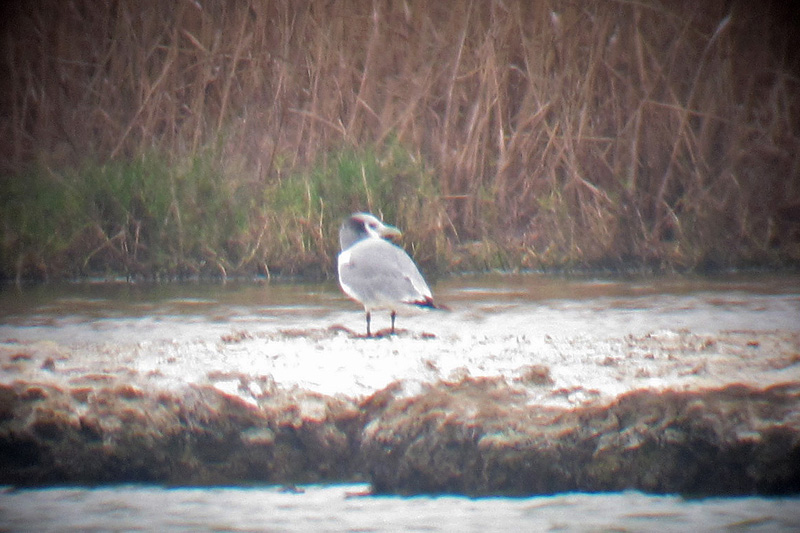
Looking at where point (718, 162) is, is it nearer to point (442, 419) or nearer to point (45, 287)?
point (45, 287)

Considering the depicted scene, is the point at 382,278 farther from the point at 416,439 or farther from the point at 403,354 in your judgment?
the point at 416,439

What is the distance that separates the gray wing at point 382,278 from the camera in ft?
16.0

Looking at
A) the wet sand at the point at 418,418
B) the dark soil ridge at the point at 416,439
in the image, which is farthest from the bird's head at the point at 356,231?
the dark soil ridge at the point at 416,439

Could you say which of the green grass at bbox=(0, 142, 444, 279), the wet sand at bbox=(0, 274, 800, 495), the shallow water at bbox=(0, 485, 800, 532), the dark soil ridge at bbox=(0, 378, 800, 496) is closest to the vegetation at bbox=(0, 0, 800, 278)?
the green grass at bbox=(0, 142, 444, 279)

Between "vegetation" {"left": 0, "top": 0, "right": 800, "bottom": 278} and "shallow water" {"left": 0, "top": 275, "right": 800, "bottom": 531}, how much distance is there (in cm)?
66

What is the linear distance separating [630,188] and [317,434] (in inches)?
195

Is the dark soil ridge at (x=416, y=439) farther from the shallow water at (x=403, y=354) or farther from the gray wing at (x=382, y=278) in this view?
the gray wing at (x=382, y=278)

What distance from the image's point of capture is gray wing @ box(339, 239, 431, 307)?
4879 mm

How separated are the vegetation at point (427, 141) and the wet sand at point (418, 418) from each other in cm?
350

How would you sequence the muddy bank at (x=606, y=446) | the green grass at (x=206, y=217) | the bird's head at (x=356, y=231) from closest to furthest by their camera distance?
the muddy bank at (x=606, y=446)
the bird's head at (x=356, y=231)
the green grass at (x=206, y=217)

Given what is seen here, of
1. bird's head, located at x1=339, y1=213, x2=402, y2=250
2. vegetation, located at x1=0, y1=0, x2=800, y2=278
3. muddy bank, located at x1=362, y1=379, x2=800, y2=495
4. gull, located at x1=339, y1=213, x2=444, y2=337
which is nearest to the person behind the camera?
muddy bank, located at x1=362, y1=379, x2=800, y2=495

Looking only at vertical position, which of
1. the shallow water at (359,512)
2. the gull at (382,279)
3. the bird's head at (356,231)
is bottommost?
the shallow water at (359,512)

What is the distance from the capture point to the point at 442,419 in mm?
3229

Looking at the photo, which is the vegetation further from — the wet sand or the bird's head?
the wet sand
